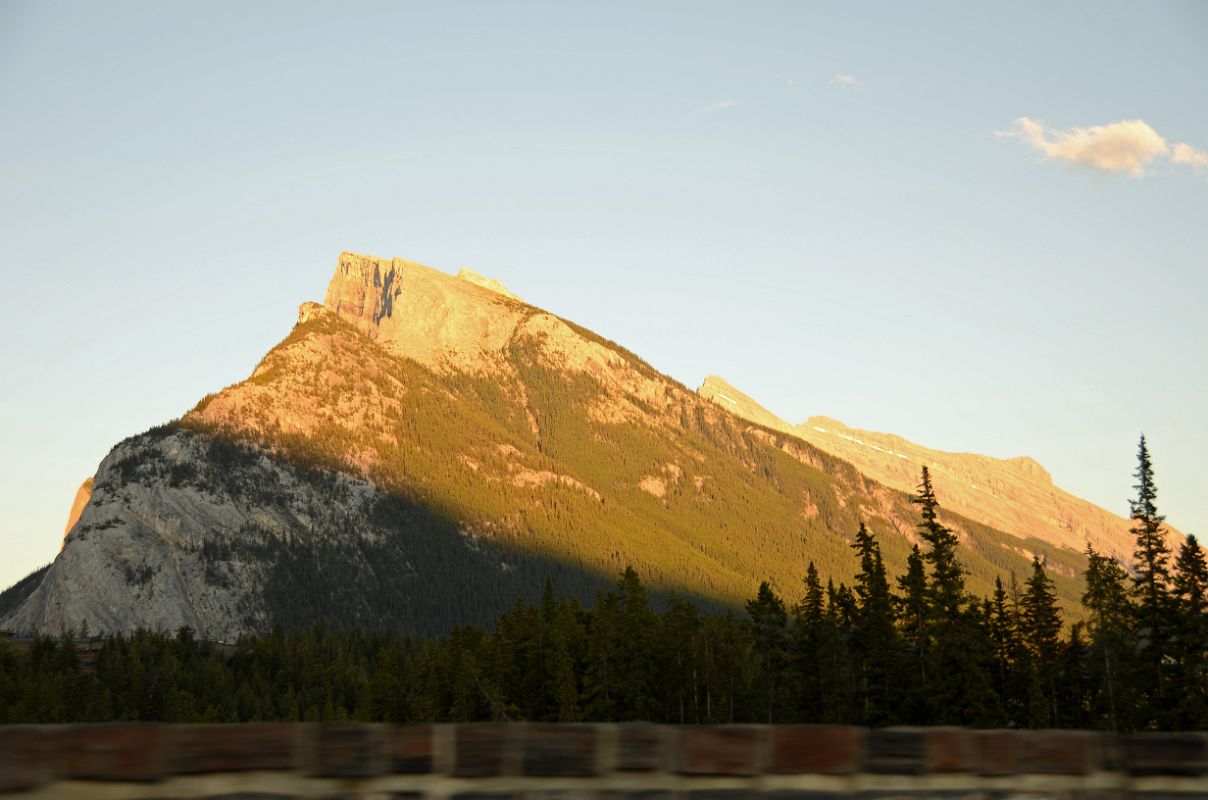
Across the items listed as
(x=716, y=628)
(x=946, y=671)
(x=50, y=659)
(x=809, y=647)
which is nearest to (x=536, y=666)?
(x=716, y=628)

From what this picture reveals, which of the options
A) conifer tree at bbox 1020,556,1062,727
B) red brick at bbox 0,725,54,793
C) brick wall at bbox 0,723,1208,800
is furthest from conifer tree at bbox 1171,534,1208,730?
red brick at bbox 0,725,54,793

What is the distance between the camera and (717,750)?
412 inches

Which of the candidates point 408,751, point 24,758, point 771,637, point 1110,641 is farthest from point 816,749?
point 771,637

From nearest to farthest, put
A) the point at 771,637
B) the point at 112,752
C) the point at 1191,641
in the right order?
the point at 112,752, the point at 1191,641, the point at 771,637

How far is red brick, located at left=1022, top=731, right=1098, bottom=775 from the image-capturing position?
11438 millimetres

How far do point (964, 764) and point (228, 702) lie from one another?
182 m

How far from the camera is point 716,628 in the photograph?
3642 inches

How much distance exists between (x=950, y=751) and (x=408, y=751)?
4.85 m

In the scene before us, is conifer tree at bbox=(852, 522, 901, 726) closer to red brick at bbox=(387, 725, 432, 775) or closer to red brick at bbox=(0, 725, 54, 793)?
red brick at bbox=(387, 725, 432, 775)

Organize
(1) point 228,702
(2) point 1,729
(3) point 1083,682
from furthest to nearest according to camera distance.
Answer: (1) point 228,702
(3) point 1083,682
(2) point 1,729

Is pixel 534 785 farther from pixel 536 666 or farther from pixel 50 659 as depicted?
pixel 50 659

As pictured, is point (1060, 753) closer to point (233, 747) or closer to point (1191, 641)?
point (233, 747)

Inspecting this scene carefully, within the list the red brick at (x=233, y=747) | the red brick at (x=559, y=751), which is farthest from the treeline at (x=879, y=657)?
the red brick at (x=233, y=747)

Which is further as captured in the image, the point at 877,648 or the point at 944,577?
the point at 877,648
